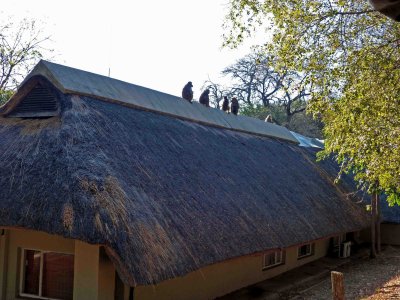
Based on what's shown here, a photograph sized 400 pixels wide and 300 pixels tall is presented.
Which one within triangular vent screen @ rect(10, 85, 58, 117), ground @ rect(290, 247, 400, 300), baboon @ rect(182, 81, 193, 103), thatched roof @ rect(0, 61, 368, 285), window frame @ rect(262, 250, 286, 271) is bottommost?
ground @ rect(290, 247, 400, 300)

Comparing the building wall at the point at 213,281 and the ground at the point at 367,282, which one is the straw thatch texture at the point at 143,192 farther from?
the ground at the point at 367,282

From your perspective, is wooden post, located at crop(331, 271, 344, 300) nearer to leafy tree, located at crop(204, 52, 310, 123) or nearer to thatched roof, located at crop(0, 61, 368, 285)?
thatched roof, located at crop(0, 61, 368, 285)

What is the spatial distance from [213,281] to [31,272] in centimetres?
381

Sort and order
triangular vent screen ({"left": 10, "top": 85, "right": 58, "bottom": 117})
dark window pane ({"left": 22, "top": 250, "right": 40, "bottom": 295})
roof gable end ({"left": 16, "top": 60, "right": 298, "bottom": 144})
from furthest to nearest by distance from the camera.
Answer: roof gable end ({"left": 16, "top": 60, "right": 298, "bottom": 144}) < triangular vent screen ({"left": 10, "top": 85, "right": 58, "bottom": 117}) < dark window pane ({"left": 22, "top": 250, "right": 40, "bottom": 295})

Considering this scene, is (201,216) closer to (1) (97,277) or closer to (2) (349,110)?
(1) (97,277)

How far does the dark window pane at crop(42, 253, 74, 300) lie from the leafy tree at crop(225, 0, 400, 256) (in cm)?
540

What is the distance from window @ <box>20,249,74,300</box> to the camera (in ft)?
26.0

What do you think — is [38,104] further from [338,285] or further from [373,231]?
[373,231]

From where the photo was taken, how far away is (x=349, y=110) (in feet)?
→ 28.8

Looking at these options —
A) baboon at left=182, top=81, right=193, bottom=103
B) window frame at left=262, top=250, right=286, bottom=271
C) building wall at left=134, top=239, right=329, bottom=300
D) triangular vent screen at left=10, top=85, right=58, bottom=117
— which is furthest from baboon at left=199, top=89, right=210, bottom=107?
triangular vent screen at left=10, top=85, right=58, bottom=117

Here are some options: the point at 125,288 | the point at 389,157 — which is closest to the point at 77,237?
the point at 125,288

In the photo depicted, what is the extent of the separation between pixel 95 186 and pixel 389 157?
604cm

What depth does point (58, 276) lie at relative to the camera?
26.4ft

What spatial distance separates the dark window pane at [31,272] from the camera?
8266 mm
